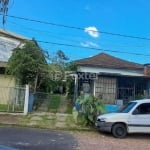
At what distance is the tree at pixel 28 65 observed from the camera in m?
26.0

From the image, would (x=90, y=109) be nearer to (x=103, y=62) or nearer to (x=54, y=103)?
(x=54, y=103)

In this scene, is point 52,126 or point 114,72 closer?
point 52,126

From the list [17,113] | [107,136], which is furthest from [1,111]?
[107,136]

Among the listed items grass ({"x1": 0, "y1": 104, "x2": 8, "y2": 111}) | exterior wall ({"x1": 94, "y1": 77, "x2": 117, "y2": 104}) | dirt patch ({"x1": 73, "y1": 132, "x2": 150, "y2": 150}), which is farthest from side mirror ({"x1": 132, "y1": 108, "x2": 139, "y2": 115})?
exterior wall ({"x1": 94, "y1": 77, "x2": 117, "y2": 104})

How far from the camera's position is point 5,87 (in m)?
24.5

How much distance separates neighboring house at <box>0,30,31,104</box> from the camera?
26.5 meters

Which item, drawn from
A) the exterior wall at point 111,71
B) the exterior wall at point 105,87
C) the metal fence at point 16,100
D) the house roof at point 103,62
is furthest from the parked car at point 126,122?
the house roof at point 103,62

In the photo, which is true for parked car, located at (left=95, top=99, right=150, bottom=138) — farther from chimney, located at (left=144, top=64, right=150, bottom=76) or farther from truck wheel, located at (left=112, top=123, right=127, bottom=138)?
chimney, located at (left=144, top=64, right=150, bottom=76)

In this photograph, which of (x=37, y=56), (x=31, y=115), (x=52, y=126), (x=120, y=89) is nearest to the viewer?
(x=52, y=126)

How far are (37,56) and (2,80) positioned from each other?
326 centimetres

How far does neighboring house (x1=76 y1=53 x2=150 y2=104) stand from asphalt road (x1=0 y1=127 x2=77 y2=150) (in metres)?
10.3

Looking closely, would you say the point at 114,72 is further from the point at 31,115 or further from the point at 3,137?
the point at 3,137

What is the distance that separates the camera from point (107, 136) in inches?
723

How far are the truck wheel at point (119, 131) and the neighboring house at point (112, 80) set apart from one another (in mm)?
9082
